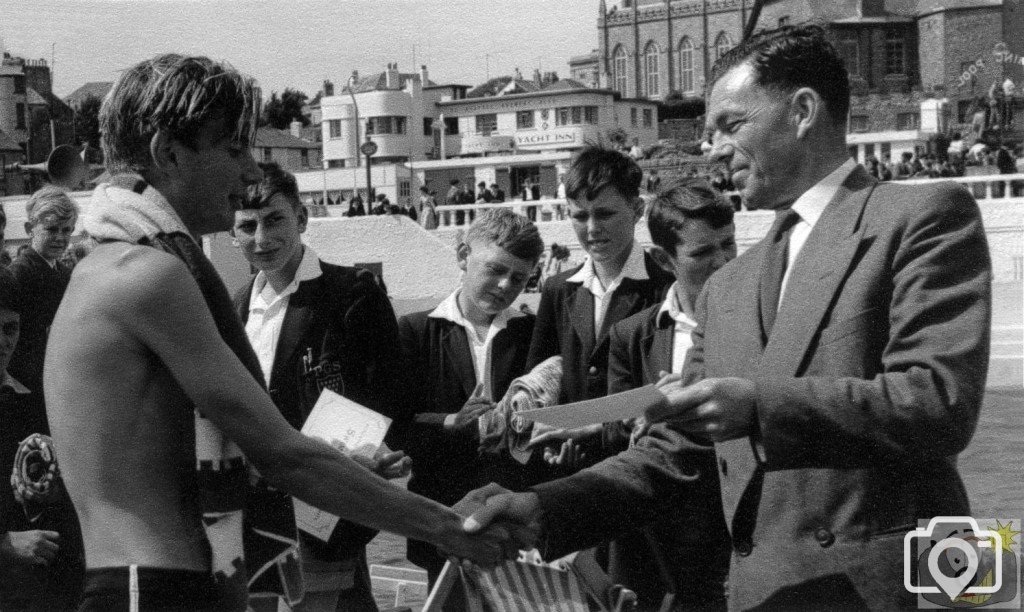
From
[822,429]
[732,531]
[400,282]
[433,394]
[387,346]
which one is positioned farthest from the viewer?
[400,282]

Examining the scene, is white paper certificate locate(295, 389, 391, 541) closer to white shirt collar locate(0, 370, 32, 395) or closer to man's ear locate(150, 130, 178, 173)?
man's ear locate(150, 130, 178, 173)

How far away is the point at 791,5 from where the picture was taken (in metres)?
92.4

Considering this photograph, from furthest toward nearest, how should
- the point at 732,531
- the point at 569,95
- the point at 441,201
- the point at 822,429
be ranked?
1. the point at 569,95
2. the point at 441,201
3. the point at 732,531
4. the point at 822,429

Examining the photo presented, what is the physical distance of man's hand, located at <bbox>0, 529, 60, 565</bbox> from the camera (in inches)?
169

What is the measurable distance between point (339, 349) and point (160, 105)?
84.8 inches

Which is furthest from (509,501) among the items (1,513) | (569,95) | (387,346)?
(569,95)

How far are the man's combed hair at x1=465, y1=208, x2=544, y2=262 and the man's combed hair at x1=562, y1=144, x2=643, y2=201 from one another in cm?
22

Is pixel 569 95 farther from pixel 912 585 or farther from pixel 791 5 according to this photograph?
pixel 912 585

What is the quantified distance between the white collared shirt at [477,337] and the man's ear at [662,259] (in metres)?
0.59

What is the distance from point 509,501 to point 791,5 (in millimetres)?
93525

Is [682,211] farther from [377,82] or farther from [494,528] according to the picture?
[377,82]

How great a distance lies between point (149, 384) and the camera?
8.20 feet

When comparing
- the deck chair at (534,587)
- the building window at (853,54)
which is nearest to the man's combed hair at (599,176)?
the deck chair at (534,587)

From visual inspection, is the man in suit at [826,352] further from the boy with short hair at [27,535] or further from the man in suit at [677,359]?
the boy with short hair at [27,535]
